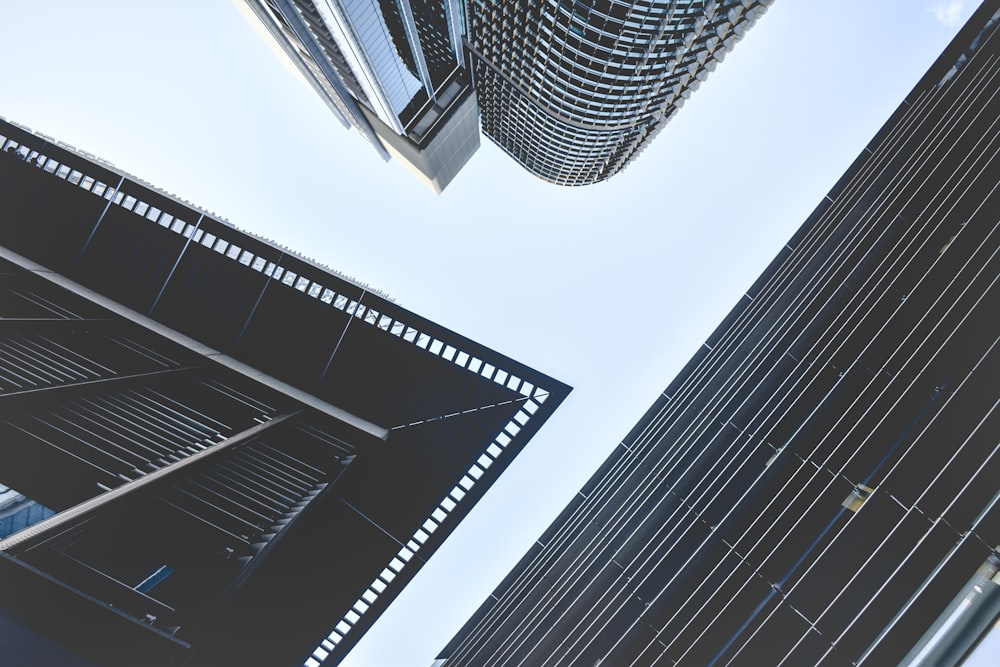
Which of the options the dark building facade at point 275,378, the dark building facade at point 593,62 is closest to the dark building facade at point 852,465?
the dark building facade at point 275,378

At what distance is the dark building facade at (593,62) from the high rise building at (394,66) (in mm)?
5348

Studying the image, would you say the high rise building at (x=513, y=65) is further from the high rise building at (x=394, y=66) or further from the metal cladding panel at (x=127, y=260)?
the metal cladding panel at (x=127, y=260)

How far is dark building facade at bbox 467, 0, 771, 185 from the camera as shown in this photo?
54.6 m

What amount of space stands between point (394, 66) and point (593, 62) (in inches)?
928

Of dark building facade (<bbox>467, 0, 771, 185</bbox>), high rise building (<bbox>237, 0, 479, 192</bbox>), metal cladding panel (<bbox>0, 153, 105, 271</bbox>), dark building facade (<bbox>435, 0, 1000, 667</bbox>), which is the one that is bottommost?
metal cladding panel (<bbox>0, 153, 105, 271</bbox>)

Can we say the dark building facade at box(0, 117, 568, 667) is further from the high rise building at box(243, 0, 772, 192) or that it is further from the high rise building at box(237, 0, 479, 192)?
the high rise building at box(243, 0, 772, 192)

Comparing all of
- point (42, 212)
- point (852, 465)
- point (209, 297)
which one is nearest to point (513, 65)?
point (42, 212)

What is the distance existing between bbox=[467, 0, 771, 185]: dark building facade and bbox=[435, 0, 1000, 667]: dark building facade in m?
41.3

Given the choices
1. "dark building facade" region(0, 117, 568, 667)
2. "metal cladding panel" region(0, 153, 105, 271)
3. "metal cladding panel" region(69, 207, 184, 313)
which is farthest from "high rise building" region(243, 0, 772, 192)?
"dark building facade" region(0, 117, 568, 667)

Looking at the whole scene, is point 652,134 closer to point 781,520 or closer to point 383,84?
point 383,84

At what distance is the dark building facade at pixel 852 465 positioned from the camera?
746 centimetres

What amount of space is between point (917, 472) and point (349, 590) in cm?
1523

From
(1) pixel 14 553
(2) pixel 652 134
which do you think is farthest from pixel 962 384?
(2) pixel 652 134

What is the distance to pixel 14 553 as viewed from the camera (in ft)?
18.7
